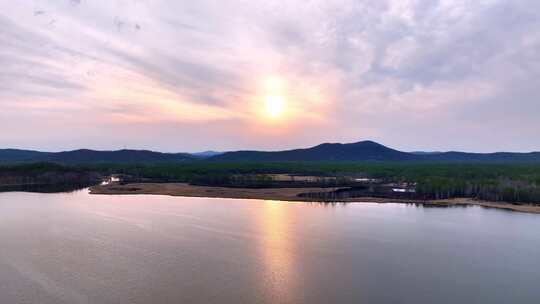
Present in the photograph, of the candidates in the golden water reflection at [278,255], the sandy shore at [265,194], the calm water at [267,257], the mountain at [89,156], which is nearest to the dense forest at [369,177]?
the sandy shore at [265,194]

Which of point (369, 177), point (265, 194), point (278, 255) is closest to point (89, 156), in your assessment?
point (369, 177)

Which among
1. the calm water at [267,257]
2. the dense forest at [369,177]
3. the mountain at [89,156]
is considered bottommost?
the calm water at [267,257]

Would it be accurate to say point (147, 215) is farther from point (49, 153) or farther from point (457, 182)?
point (49, 153)

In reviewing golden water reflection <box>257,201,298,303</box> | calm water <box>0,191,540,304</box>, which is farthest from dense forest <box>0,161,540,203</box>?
golden water reflection <box>257,201,298,303</box>

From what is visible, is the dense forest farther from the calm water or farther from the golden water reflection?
the golden water reflection

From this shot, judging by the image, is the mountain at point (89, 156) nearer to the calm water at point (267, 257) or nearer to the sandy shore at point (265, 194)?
the sandy shore at point (265, 194)

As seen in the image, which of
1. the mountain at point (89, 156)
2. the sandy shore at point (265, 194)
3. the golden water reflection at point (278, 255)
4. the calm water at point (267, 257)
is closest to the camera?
the calm water at point (267, 257)

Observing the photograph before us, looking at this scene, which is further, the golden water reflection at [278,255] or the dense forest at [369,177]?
the dense forest at [369,177]

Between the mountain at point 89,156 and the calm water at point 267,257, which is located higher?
the mountain at point 89,156

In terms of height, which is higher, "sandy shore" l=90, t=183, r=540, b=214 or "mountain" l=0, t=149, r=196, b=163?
"mountain" l=0, t=149, r=196, b=163
